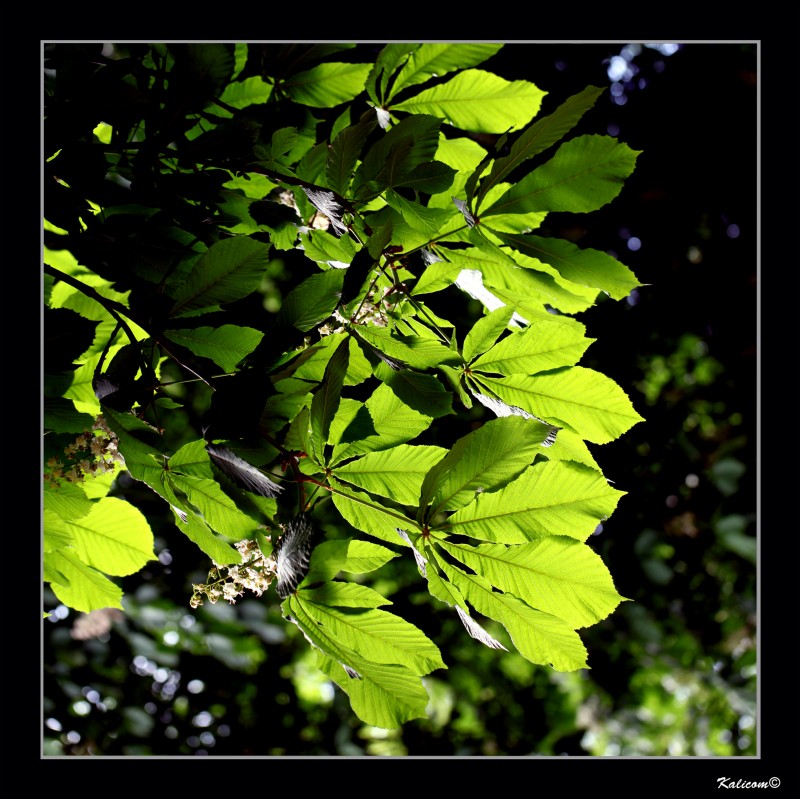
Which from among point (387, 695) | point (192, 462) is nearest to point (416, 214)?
point (192, 462)

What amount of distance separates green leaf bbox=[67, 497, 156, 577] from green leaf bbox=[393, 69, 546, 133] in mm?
722

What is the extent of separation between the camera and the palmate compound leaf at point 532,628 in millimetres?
679

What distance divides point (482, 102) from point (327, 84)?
0.22m

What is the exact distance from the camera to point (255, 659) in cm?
327

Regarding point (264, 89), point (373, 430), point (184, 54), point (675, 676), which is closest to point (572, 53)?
point (264, 89)

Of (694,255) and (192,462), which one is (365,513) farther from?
(694,255)

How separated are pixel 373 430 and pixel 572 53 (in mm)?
2000

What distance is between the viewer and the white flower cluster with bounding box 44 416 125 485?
0.95 metres

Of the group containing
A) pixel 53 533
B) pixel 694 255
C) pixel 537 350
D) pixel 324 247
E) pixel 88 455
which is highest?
pixel 694 255

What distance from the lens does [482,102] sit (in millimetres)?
982

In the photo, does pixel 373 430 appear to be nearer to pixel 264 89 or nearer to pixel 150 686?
pixel 264 89

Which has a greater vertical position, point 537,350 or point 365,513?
point 537,350

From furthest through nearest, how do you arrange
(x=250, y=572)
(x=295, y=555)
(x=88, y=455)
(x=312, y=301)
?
(x=88, y=455)
(x=250, y=572)
(x=312, y=301)
(x=295, y=555)

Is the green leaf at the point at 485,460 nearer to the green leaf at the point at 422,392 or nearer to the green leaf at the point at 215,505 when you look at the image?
the green leaf at the point at 422,392
